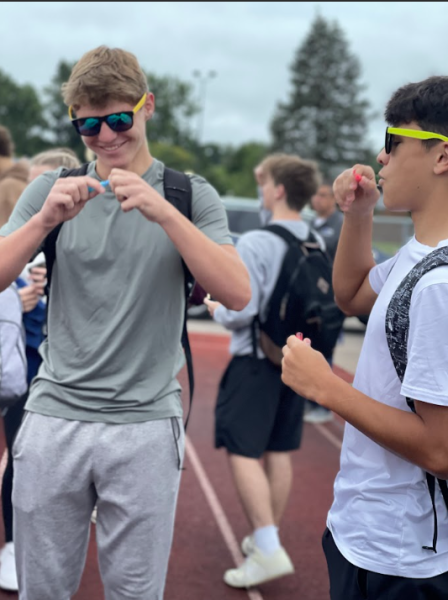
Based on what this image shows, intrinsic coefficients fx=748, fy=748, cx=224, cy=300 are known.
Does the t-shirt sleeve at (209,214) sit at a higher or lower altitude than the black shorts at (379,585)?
higher

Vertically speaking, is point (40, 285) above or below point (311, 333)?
above

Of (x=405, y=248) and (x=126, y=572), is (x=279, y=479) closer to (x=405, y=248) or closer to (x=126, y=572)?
(x=126, y=572)

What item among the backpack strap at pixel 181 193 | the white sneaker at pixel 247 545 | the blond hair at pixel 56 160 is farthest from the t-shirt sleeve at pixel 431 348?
the white sneaker at pixel 247 545

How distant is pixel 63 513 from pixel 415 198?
1.37m

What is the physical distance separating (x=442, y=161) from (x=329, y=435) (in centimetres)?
545

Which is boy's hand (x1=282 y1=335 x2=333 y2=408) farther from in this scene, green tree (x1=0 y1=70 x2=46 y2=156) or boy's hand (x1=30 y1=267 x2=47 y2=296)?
green tree (x1=0 y1=70 x2=46 y2=156)

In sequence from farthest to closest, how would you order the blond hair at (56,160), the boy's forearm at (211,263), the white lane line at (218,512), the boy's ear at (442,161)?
the white lane line at (218,512), the blond hair at (56,160), the boy's forearm at (211,263), the boy's ear at (442,161)

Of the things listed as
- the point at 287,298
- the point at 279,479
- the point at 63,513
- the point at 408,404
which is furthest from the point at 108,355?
the point at 279,479

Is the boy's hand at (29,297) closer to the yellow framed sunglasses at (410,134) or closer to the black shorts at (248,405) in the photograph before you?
the black shorts at (248,405)

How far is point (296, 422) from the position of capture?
4.19 metres

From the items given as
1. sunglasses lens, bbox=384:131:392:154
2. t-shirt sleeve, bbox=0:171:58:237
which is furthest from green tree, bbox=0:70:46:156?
sunglasses lens, bbox=384:131:392:154

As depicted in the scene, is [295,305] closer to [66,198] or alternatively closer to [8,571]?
[8,571]

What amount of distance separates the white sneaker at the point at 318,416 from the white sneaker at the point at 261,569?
140 inches

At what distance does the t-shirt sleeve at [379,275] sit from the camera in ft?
7.12
